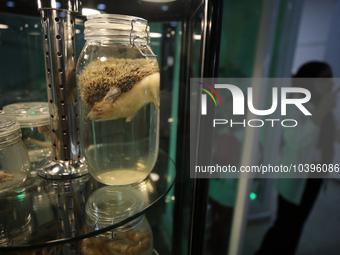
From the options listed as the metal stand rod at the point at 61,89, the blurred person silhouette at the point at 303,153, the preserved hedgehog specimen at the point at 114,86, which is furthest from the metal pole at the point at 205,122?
the blurred person silhouette at the point at 303,153

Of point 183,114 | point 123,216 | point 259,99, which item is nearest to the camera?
point 123,216

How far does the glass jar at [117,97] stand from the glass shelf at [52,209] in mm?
32

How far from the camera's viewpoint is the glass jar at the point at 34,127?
1.50 ft

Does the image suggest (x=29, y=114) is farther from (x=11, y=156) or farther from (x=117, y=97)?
(x=117, y=97)

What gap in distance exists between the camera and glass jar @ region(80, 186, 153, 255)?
0.36 meters

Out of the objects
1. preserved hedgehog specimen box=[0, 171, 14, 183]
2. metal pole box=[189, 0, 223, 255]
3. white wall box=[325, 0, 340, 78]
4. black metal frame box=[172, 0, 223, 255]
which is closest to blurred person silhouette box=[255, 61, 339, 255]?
white wall box=[325, 0, 340, 78]

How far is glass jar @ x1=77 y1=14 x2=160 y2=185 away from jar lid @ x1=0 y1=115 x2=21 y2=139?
0.10 m

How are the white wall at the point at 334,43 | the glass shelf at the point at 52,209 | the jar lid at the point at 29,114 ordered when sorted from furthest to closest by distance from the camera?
the white wall at the point at 334,43 < the jar lid at the point at 29,114 < the glass shelf at the point at 52,209

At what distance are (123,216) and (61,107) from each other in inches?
8.5

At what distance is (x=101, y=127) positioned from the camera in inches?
15.9

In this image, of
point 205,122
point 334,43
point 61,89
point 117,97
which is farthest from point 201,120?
point 334,43

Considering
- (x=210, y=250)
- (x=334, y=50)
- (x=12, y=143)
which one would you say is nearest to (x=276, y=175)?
(x=210, y=250)

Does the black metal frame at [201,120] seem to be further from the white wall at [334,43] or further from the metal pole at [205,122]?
the white wall at [334,43]

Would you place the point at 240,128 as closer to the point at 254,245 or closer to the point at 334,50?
the point at 334,50
